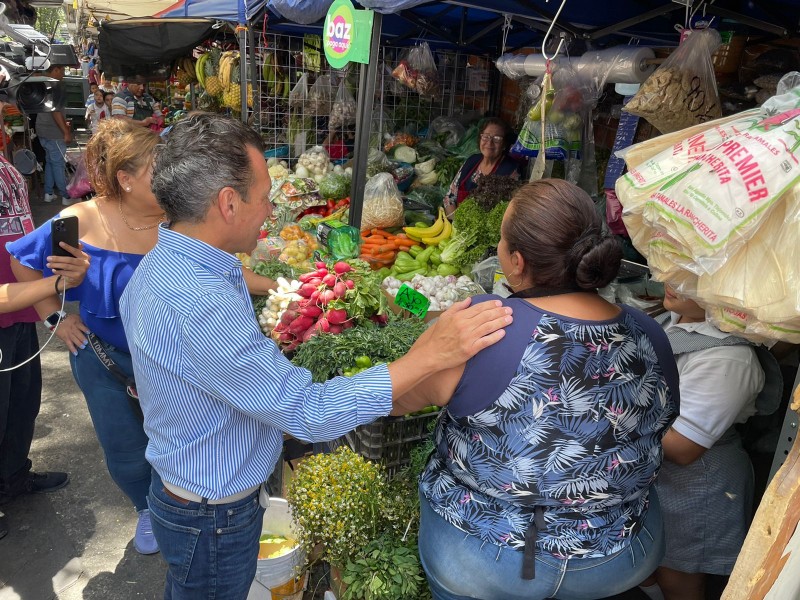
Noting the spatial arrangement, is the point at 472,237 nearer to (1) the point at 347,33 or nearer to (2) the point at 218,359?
(1) the point at 347,33

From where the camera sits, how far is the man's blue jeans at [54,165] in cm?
968

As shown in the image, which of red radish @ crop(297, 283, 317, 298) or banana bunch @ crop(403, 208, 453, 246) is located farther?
banana bunch @ crop(403, 208, 453, 246)

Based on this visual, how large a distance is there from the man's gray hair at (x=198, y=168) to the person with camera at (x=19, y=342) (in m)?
1.19

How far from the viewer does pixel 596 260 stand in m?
1.39

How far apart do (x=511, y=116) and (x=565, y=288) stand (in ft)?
16.7

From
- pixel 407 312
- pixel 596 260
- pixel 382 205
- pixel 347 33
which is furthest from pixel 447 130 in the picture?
pixel 596 260

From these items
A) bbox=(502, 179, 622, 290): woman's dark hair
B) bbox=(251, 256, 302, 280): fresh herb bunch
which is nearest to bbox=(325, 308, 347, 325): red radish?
bbox=(251, 256, 302, 280): fresh herb bunch

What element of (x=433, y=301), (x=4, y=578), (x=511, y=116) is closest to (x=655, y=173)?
(x=433, y=301)

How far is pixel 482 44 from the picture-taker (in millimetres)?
5484

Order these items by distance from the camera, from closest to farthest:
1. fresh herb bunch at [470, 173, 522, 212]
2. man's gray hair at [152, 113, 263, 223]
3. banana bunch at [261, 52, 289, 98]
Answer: man's gray hair at [152, 113, 263, 223] < fresh herb bunch at [470, 173, 522, 212] < banana bunch at [261, 52, 289, 98]

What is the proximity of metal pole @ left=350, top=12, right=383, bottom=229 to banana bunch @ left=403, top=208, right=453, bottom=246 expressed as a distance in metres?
0.79

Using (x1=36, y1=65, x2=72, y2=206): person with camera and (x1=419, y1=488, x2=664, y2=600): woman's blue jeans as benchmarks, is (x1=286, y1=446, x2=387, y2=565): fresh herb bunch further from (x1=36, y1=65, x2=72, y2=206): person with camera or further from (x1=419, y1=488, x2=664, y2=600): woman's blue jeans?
(x1=36, y1=65, x2=72, y2=206): person with camera

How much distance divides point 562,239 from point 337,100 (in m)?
4.53

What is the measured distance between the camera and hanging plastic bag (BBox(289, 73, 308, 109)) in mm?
5500
